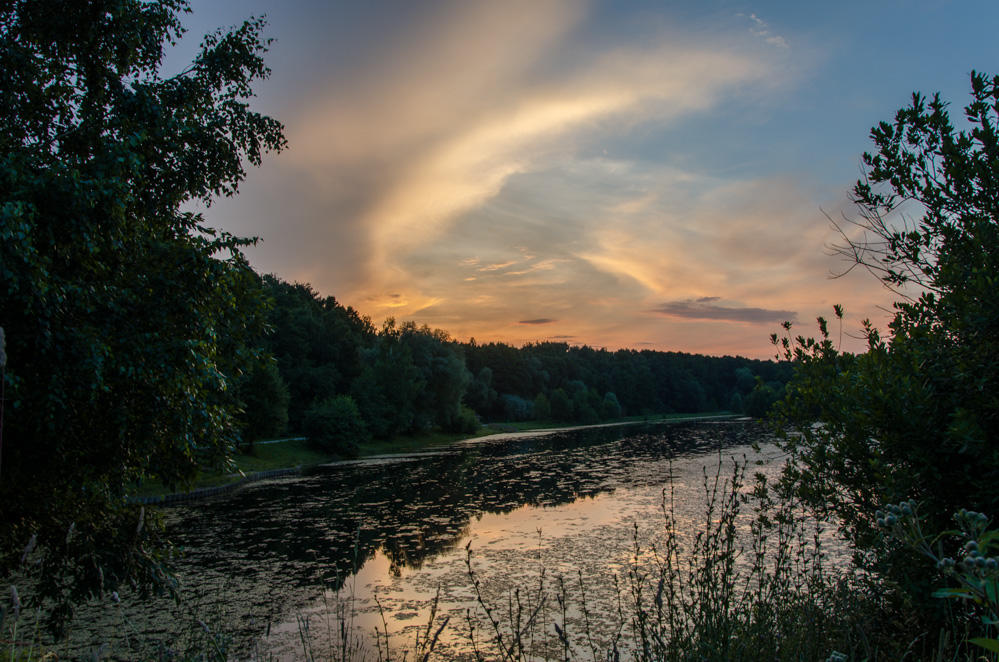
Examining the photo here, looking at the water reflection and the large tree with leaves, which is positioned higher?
the large tree with leaves

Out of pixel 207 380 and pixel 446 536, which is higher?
pixel 207 380

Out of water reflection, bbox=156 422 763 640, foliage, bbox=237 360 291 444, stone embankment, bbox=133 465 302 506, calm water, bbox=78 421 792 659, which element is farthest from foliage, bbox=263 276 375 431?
calm water, bbox=78 421 792 659

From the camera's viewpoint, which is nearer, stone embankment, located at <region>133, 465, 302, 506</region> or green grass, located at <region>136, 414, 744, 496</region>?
stone embankment, located at <region>133, 465, 302, 506</region>

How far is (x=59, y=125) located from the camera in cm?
799

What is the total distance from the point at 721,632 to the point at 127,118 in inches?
344

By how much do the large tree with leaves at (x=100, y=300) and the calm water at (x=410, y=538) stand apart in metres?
2.38

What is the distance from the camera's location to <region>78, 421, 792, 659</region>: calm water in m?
9.32

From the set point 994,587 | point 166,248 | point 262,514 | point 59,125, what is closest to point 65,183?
point 166,248

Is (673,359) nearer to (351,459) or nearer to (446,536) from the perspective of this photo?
(351,459)

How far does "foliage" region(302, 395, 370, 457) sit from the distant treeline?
0.07 meters

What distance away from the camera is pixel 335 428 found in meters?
38.1

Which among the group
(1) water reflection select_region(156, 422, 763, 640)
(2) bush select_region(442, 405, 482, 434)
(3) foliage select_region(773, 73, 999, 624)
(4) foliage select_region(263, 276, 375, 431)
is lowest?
(1) water reflection select_region(156, 422, 763, 640)

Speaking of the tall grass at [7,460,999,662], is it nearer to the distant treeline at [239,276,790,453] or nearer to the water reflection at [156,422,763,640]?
the water reflection at [156,422,763,640]

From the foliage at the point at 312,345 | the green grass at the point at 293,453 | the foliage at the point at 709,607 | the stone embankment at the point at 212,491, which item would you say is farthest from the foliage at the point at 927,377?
the foliage at the point at 312,345
